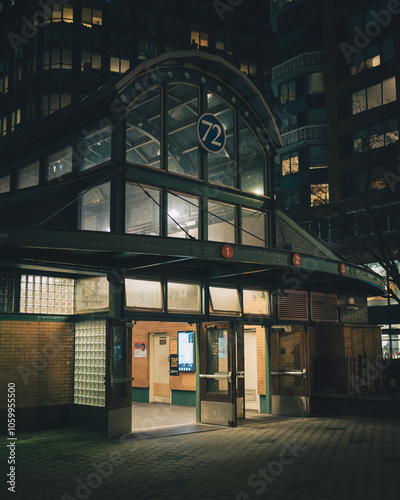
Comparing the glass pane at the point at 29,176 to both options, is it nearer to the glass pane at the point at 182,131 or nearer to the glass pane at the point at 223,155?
the glass pane at the point at 182,131

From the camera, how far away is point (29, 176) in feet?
48.1

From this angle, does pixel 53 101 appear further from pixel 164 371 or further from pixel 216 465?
pixel 216 465

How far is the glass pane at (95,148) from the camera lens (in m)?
12.3

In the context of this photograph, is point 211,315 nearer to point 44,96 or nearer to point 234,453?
point 234,453

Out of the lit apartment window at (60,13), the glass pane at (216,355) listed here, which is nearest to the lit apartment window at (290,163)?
the lit apartment window at (60,13)

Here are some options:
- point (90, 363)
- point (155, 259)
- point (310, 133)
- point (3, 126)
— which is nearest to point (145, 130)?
point (155, 259)

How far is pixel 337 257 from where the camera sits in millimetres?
16703

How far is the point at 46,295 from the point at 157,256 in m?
3.03

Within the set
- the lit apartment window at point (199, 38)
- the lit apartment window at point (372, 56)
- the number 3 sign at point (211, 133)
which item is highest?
the lit apartment window at point (199, 38)

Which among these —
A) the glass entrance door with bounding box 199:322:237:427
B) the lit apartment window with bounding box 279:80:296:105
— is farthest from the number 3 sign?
the lit apartment window with bounding box 279:80:296:105

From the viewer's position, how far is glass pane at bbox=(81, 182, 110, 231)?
12094mm

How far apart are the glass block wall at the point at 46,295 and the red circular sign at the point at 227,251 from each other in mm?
4001

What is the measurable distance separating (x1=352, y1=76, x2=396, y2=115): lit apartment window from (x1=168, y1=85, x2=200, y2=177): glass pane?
22276mm

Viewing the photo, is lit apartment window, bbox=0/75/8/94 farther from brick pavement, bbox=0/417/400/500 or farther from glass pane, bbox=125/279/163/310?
brick pavement, bbox=0/417/400/500
